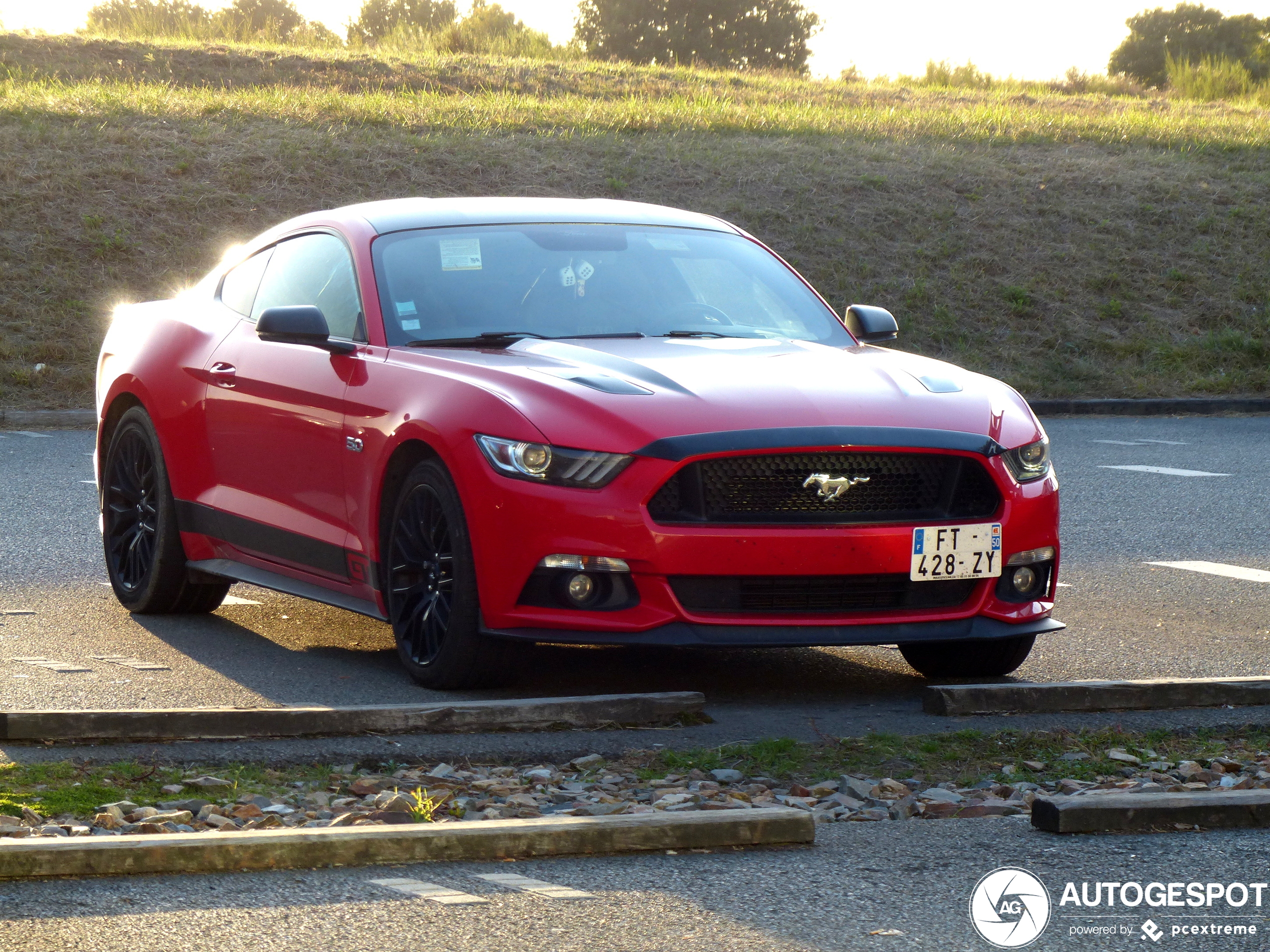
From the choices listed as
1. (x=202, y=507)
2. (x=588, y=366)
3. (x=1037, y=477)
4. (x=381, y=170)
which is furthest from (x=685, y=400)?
(x=381, y=170)

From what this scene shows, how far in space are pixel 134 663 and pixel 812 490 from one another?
2.48 metres

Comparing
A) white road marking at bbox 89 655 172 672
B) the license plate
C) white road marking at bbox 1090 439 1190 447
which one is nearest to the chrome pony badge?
the license plate

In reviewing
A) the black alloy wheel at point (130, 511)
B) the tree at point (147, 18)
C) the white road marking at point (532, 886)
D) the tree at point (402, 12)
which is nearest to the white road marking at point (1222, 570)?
the black alloy wheel at point (130, 511)

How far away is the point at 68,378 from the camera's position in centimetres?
1831

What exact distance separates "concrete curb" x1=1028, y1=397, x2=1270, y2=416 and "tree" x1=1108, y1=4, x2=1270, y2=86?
204ft

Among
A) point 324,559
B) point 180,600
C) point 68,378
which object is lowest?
point 68,378

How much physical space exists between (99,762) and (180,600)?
271 cm

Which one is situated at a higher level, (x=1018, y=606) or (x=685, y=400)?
(x=685, y=400)

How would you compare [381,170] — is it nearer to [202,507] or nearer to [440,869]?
[202,507]

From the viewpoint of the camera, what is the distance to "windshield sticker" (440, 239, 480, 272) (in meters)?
6.82

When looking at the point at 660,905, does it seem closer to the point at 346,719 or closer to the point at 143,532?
the point at 346,719

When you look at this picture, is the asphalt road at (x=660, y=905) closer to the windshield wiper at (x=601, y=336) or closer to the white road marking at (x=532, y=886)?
Result: the white road marking at (x=532, y=886)

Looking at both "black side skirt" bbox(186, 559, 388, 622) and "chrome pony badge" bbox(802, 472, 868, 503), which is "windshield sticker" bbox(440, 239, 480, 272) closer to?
"black side skirt" bbox(186, 559, 388, 622)

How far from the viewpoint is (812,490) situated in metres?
5.71
